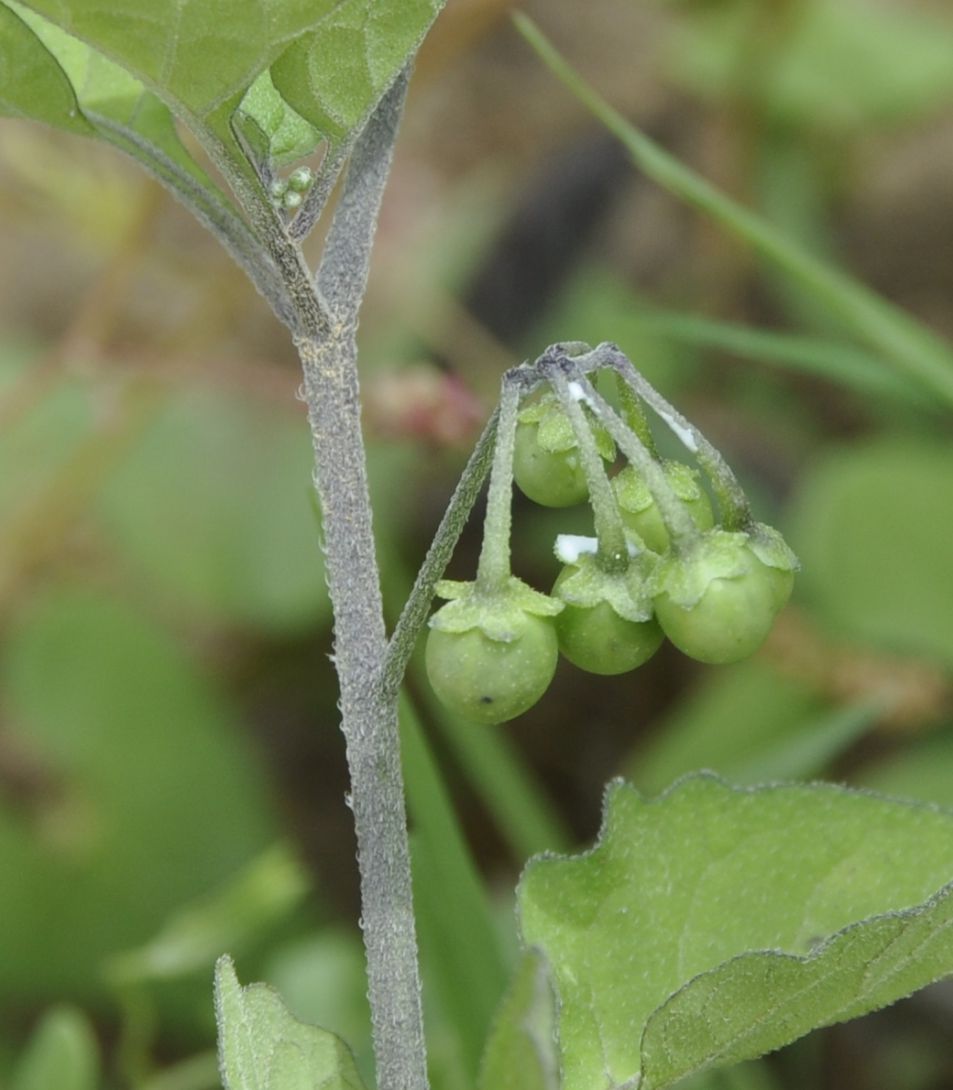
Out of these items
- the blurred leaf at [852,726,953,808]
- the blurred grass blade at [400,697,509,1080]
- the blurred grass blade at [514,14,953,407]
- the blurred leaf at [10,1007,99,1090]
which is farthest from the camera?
the blurred leaf at [852,726,953,808]

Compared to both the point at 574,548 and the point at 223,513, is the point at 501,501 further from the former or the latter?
the point at 223,513

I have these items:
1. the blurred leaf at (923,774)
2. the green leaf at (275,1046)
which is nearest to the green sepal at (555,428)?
the green leaf at (275,1046)

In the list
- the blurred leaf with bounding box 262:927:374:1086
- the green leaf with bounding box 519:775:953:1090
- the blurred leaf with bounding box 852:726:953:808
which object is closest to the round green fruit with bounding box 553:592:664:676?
the green leaf with bounding box 519:775:953:1090

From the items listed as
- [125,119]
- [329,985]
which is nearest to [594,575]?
[125,119]

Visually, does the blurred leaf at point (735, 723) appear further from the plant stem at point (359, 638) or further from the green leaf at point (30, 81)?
the green leaf at point (30, 81)

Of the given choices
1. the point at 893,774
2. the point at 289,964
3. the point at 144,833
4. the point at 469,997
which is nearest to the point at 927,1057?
the point at 893,774

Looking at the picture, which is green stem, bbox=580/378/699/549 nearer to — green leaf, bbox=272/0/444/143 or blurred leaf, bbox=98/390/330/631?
green leaf, bbox=272/0/444/143

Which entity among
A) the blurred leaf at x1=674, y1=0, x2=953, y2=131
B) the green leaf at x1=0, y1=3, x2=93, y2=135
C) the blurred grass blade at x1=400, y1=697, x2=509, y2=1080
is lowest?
the blurred grass blade at x1=400, y1=697, x2=509, y2=1080
